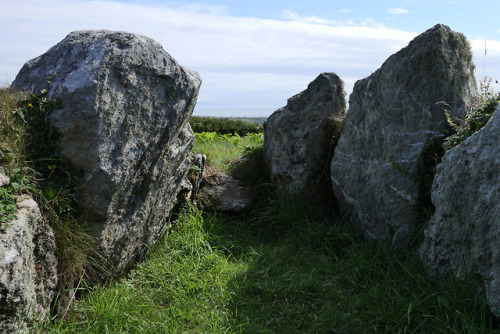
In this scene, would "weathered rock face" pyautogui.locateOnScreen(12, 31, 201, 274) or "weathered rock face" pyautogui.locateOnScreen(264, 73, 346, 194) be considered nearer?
"weathered rock face" pyautogui.locateOnScreen(12, 31, 201, 274)

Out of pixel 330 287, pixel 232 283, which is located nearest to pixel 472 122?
pixel 330 287

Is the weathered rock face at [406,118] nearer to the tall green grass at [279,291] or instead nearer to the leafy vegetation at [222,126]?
the tall green grass at [279,291]

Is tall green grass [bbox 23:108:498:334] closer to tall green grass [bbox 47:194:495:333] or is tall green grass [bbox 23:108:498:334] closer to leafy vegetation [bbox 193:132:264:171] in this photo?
tall green grass [bbox 47:194:495:333]

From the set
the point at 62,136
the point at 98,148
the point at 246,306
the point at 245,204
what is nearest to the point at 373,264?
the point at 246,306

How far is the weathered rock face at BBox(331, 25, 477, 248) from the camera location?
17.6 feet

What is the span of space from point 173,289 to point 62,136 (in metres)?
1.83

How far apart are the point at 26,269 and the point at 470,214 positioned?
3673 mm

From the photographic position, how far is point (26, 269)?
377cm

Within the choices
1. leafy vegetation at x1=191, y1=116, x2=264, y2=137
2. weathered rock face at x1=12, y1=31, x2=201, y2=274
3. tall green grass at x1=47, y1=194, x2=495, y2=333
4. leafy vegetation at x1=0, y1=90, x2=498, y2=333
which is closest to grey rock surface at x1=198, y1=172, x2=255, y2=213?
tall green grass at x1=47, y1=194, x2=495, y2=333

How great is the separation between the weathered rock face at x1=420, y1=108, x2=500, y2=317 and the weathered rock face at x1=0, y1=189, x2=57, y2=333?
3460mm

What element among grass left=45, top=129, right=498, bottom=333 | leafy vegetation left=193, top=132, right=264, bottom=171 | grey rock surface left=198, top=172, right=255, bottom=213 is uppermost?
leafy vegetation left=193, top=132, right=264, bottom=171

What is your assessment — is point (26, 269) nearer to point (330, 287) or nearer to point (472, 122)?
point (330, 287)

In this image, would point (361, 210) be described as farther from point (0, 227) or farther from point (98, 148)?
point (0, 227)

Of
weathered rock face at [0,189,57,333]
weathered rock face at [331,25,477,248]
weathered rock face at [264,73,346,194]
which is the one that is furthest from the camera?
weathered rock face at [264,73,346,194]
